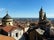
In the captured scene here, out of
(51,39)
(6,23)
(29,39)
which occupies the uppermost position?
(6,23)

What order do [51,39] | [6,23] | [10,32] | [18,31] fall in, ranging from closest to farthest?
[51,39] → [10,32] → [18,31] → [6,23]

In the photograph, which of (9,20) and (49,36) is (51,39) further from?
(9,20)

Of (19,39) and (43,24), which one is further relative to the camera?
(43,24)

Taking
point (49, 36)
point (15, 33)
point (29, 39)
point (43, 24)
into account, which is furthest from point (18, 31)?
point (43, 24)

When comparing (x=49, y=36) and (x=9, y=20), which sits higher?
(x=9, y=20)

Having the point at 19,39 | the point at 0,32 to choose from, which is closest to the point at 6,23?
the point at 0,32

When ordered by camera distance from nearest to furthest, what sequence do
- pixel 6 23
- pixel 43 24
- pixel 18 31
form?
pixel 18 31, pixel 6 23, pixel 43 24

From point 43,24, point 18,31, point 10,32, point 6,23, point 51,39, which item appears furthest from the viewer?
point 43,24

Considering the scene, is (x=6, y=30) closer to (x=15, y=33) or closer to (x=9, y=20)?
(x=15, y=33)

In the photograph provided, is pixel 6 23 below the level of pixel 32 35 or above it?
above
